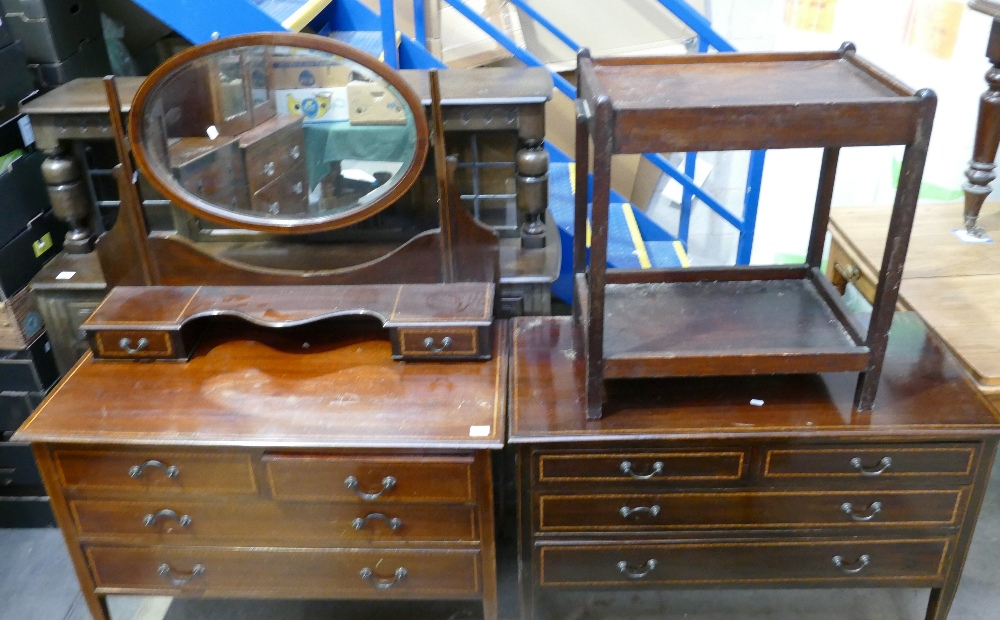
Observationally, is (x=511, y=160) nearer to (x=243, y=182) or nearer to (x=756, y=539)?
(x=243, y=182)

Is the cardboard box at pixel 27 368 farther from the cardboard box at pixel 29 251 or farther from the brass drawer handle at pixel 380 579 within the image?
the brass drawer handle at pixel 380 579

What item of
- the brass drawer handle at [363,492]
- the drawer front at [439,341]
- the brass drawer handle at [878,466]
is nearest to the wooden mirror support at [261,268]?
the drawer front at [439,341]

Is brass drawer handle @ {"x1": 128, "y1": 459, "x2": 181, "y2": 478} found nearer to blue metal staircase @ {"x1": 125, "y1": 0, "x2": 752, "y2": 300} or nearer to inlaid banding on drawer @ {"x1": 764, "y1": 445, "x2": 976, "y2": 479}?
blue metal staircase @ {"x1": 125, "y1": 0, "x2": 752, "y2": 300}

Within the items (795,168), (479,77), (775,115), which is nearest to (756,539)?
(775,115)

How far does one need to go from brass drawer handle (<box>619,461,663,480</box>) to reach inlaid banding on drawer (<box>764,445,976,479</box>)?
216 mm

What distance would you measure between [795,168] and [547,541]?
71.6 inches

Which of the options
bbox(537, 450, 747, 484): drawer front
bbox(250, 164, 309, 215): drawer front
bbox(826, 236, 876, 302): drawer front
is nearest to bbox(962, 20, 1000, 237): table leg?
bbox(826, 236, 876, 302): drawer front

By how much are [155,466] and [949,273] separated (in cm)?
198

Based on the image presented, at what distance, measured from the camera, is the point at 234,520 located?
1.68m

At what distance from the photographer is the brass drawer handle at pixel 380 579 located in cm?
172

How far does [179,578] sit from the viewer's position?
1755 millimetres

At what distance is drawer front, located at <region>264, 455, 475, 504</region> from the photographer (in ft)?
5.21

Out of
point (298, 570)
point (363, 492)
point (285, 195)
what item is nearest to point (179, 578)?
point (298, 570)

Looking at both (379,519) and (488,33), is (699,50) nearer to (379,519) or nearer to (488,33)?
(488,33)
